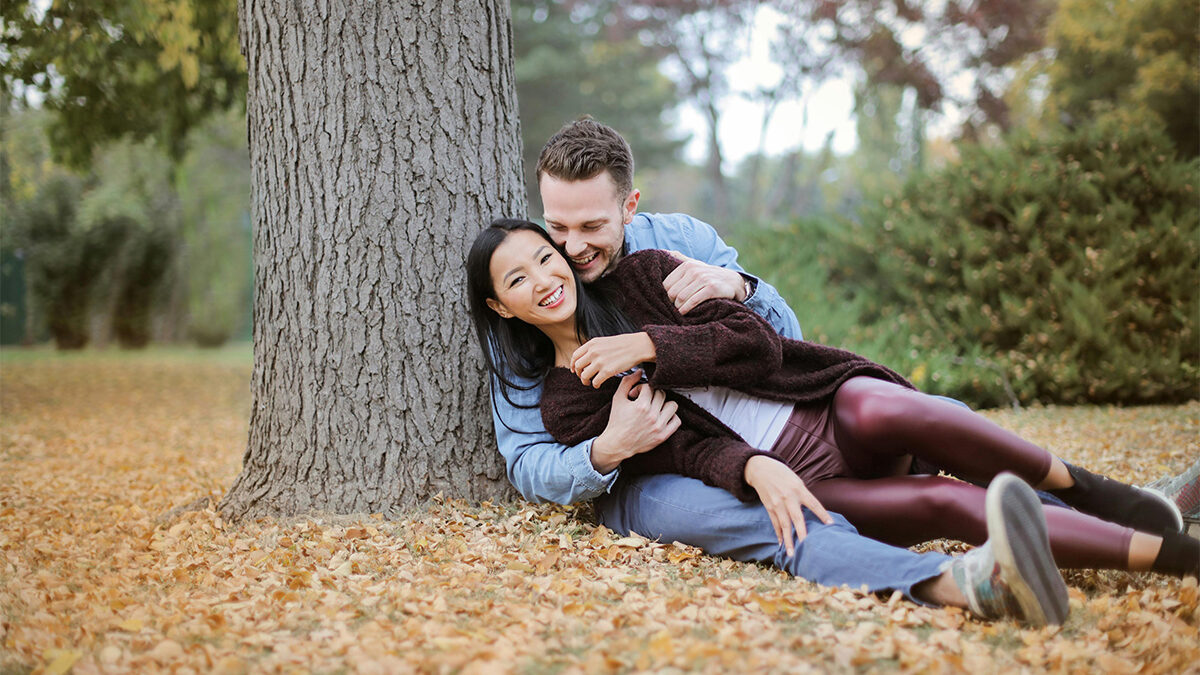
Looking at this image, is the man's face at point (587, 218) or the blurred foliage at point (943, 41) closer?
the man's face at point (587, 218)

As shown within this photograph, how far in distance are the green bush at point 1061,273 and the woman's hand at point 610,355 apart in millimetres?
4582

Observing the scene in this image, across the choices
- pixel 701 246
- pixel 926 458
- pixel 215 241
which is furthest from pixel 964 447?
pixel 215 241

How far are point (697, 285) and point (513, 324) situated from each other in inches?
26.3

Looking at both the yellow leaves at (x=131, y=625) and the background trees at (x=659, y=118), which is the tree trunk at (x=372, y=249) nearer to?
the yellow leaves at (x=131, y=625)

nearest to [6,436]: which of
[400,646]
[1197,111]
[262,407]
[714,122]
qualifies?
[262,407]

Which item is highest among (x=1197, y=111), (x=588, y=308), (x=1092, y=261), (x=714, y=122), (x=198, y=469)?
(x=714, y=122)

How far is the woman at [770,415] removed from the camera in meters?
2.42

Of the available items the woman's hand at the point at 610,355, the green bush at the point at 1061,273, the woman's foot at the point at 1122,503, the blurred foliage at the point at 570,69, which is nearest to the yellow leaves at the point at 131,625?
the woman's hand at the point at 610,355

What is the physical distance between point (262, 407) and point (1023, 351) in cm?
568

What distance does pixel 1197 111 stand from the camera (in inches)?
324

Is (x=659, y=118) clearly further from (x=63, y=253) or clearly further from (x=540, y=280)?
(x=540, y=280)

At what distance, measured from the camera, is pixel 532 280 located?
2721 millimetres

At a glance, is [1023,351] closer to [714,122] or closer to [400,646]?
[400,646]

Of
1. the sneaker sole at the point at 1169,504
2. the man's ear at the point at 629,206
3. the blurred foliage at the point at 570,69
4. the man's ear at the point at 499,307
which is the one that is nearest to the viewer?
the sneaker sole at the point at 1169,504
